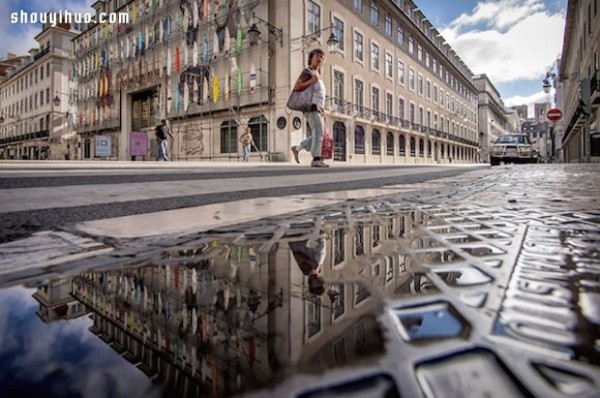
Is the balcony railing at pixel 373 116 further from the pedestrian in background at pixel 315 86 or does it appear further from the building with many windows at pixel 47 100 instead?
the building with many windows at pixel 47 100

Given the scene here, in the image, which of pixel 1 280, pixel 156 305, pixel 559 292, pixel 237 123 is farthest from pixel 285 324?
pixel 237 123

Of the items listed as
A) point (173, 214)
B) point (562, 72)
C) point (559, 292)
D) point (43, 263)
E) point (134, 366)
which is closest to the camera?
point (134, 366)

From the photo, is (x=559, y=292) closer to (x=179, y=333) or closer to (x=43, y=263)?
(x=179, y=333)

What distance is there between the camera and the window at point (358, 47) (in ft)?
78.0

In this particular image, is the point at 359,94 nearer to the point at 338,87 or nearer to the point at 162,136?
the point at 338,87

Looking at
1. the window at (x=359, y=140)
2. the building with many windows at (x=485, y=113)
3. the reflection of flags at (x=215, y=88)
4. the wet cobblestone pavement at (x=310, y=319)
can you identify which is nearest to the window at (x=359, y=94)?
the window at (x=359, y=140)

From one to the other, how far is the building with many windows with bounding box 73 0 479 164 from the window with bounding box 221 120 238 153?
7 cm

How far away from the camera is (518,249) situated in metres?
1.21

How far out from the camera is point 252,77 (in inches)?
739

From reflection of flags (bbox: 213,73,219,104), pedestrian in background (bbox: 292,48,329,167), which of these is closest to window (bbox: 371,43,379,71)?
reflection of flags (bbox: 213,73,219,104)

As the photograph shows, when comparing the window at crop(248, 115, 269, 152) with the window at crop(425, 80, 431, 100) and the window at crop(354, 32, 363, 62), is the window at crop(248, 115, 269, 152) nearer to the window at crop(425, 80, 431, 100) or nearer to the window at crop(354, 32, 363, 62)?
the window at crop(354, 32, 363, 62)

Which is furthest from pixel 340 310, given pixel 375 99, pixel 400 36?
pixel 400 36

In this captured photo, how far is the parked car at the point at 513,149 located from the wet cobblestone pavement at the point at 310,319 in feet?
63.2

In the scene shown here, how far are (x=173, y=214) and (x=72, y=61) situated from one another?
139ft
